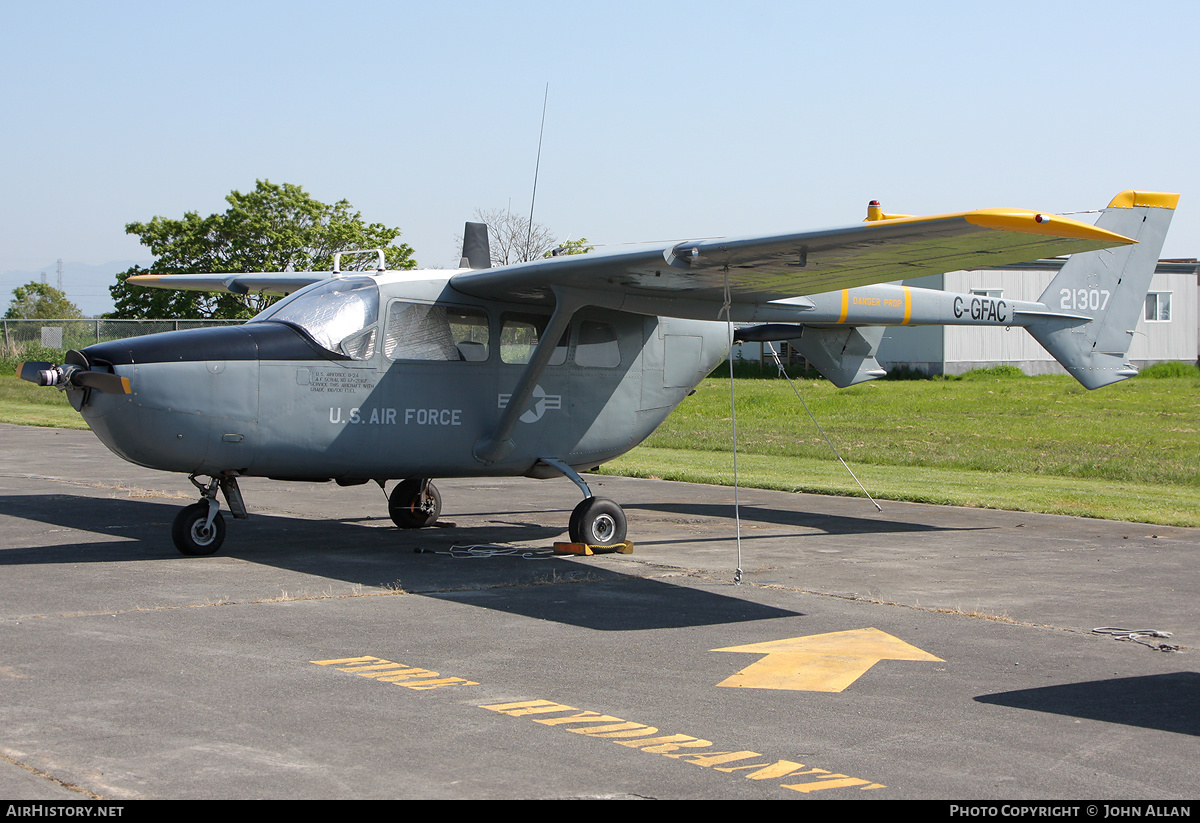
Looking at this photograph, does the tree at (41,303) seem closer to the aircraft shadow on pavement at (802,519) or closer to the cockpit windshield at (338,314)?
the aircraft shadow on pavement at (802,519)

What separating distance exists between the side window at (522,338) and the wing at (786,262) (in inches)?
8.5

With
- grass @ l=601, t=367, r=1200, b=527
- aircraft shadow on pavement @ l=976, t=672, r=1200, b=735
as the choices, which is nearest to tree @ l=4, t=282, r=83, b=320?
grass @ l=601, t=367, r=1200, b=527

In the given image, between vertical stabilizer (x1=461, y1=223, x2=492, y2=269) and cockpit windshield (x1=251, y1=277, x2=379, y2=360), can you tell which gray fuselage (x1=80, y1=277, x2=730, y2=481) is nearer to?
cockpit windshield (x1=251, y1=277, x2=379, y2=360)

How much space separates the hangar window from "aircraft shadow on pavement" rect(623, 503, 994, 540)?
1969 inches

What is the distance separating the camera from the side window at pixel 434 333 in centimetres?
1104

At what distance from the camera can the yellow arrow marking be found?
654 centimetres

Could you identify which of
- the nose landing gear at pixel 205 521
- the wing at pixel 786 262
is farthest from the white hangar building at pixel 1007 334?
the nose landing gear at pixel 205 521

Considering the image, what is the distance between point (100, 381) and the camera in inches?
371

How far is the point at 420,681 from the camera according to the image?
6379 millimetres

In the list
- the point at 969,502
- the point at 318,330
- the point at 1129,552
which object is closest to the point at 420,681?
the point at 318,330

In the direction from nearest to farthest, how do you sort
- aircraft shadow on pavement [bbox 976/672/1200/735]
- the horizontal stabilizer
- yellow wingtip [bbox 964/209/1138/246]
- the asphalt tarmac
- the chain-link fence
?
the asphalt tarmac
aircraft shadow on pavement [bbox 976/672/1200/735]
yellow wingtip [bbox 964/209/1138/246]
the horizontal stabilizer
the chain-link fence

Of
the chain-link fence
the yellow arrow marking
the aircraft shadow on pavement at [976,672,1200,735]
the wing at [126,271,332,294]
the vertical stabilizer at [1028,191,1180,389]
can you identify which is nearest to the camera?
the aircraft shadow on pavement at [976,672,1200,735]
